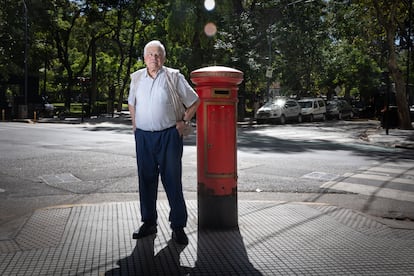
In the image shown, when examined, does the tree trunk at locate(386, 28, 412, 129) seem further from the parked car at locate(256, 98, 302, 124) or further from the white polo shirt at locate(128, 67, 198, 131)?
the white polo shirt at locate(128, 67, 198, 131)

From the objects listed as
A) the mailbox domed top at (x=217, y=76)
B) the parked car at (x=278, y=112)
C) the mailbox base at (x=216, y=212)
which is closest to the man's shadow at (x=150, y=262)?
the mailbox base at (x=216, y=212)

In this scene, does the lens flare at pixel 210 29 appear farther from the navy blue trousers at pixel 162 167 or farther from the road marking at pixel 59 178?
the navy blue trousers at pixel 162 167

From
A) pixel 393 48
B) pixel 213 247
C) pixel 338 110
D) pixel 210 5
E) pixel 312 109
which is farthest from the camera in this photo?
pixel 338 110

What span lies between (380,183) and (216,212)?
4.27 metres

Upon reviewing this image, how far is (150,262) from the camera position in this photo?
3725 millimetres

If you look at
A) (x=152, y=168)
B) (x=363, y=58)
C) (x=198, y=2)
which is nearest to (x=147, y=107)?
(x=152, y=168)

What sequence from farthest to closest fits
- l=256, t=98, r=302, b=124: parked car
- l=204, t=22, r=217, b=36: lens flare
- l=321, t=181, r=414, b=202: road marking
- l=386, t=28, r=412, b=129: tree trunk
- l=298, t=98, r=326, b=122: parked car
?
l=298, t=98, r=326, b=122: parked car → l=204, t=22, r=217, b=36: lens flare → l=256, t=98, r=302, b=124: parked car → l=386, t=28, r=412, b=129: tree trunk → l=321, t=181, r=414, b=202: road marking

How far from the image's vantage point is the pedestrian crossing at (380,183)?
7.10 metres

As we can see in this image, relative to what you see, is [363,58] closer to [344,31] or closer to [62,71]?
[344,31]

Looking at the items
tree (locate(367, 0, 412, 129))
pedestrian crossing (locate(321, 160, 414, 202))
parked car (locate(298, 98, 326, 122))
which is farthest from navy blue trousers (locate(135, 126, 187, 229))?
parked car (locate(298, 98, 326, 122))

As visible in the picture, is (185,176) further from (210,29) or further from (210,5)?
(210,29)

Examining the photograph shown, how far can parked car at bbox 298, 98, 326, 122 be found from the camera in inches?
1294

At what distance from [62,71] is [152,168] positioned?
168ft

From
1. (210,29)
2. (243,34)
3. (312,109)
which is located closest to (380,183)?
(243,34)
